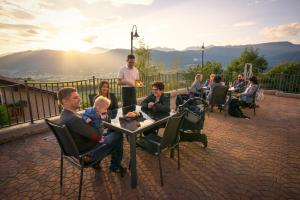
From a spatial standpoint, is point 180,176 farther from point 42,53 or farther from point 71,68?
point 42,53

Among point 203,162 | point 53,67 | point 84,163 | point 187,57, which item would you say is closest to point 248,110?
point 203,162

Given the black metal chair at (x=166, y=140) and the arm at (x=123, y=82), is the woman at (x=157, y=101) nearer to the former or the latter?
the black metal chair at (x=166, y=140)

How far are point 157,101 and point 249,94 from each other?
4.17 m

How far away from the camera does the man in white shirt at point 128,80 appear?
4.92 metres

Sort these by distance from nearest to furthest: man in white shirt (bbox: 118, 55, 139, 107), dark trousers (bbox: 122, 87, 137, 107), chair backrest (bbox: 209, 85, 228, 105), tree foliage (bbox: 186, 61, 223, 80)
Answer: man in white shirt (bbox: 118, 55, 139, 107) → dark trousers (bbox: 122, 87, 137, 107) → chair backrest (bbox: 209, 85, 228, 105) → tree foliage (bbox: 186, 61, 223, 80)

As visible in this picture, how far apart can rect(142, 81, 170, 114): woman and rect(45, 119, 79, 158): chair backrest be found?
1708 millimetres

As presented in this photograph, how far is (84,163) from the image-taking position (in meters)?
2.38

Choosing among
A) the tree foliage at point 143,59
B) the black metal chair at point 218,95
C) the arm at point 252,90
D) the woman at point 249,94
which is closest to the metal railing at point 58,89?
the black metal chair at point 218,95

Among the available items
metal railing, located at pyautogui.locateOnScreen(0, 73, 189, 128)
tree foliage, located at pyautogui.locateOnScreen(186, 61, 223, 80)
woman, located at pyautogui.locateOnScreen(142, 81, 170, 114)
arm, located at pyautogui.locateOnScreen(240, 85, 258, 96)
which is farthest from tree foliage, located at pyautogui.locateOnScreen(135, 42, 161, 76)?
woman, located at pyautogui.locateOnScreen(142, 81, 170, 114)

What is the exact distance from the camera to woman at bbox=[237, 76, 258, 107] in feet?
20.5

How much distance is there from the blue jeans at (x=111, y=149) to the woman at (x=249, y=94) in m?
5.29

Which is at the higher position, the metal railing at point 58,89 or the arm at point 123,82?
the arm at point 123,82

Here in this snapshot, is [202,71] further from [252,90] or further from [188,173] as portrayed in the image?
[188,173]

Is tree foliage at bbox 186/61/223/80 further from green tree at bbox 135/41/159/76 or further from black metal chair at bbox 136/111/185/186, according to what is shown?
black metal chair at bbox 136/111/185/186
